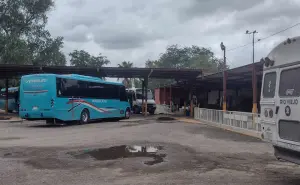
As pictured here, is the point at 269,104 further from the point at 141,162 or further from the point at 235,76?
the point at 235,76

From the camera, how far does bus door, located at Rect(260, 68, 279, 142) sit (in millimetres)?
6865

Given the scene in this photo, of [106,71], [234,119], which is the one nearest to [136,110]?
[106,71]

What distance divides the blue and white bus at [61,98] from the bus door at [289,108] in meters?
14.1

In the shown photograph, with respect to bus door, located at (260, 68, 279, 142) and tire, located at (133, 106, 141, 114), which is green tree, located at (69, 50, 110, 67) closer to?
tire, located at (133, 106, 141, 114)

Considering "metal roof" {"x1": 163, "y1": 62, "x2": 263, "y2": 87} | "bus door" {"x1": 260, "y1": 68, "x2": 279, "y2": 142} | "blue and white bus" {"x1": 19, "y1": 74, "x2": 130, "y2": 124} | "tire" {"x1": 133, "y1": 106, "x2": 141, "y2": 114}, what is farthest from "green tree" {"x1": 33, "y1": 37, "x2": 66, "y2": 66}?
"bus door" {"x1": 260, "y1": 68, "x2": 279, "y2": 142}

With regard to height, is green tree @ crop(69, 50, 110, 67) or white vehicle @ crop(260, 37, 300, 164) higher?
green tree @ crop(69, 50, 110, 67)

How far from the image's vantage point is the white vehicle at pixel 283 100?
20.4ft

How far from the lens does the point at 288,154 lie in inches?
256

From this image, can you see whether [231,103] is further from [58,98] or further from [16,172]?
[16,172]

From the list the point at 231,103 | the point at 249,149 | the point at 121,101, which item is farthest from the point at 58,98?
the point at 231,103

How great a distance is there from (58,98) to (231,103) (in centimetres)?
2199

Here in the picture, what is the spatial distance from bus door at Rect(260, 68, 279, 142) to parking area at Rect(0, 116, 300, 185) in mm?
972

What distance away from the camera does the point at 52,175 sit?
714 centimetres

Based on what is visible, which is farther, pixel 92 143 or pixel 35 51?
pixel 35 51
